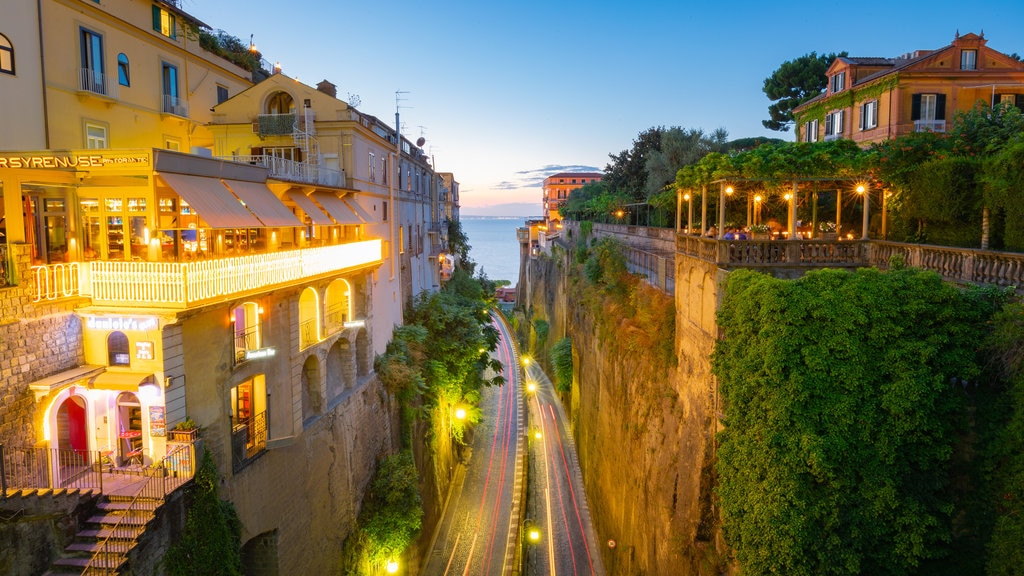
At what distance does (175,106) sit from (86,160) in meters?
11.8

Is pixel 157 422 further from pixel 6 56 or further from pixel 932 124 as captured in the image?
pixel 932 124

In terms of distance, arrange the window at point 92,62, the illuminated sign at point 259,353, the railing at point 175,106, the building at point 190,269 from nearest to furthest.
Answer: the building at point 190,269, the illuminated sign at point 259,353, the window at point 92,62, the railing at point 175,106

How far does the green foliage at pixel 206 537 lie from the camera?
13.0 metres

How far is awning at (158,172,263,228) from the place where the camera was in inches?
529

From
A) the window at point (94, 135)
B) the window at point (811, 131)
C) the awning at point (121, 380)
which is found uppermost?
the window at point (811, 131)

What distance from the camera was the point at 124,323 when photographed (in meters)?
13.0

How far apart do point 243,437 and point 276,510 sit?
8.52 feet

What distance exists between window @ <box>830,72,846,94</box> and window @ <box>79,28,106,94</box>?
35552mm

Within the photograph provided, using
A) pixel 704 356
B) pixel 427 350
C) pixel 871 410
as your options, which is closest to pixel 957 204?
pixel 704 356

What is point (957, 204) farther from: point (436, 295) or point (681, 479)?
point (436, 295)

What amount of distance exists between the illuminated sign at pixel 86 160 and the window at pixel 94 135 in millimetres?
6968

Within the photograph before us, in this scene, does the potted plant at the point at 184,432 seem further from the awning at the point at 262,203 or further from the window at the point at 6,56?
the window at the point at 6,56

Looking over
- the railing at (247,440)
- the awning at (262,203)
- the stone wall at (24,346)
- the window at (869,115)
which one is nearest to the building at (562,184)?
the window at (869,115)

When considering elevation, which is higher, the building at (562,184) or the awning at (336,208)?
the building at (562,184)
